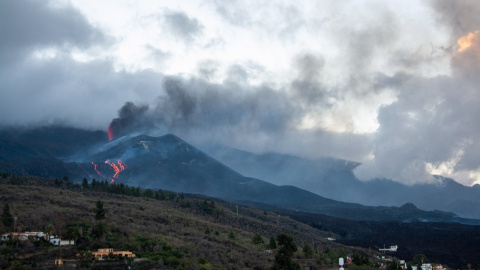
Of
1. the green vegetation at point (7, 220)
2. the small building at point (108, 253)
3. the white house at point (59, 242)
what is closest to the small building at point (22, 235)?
the white house at point (59, 242)

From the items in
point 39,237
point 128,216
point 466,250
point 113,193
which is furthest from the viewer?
point 466,250

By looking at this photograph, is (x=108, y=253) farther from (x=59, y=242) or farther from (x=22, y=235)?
(x=22, y=235)

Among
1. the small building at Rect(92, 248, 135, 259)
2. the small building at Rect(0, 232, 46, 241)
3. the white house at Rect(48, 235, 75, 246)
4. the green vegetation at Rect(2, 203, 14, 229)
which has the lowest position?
the small building at Rect(92, 248, 135, 259)

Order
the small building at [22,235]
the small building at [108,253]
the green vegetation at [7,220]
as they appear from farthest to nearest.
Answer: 1. the green vegetation at [7,220]
2. the small building at [22,235]
3. the small building at [108,253]

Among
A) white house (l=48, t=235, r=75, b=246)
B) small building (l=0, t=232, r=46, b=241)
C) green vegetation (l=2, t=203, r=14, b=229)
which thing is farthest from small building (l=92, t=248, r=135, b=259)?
green vegetation (l=2, t=203, r=14, b=229)

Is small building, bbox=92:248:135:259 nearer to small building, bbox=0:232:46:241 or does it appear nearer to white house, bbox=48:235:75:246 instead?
white house, bbox=48:235:75:246

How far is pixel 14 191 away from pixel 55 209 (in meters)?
25.1

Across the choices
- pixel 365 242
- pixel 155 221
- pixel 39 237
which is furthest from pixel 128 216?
pixel 365 242

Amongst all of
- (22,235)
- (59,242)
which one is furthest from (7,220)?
(59,242)

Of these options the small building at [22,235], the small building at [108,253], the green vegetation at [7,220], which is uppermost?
the green vegetation at [7,220]

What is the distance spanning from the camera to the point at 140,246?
8119 cm

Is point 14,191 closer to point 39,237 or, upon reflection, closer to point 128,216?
point 128,216

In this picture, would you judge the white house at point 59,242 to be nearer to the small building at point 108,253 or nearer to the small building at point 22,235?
the small building at point 22,235

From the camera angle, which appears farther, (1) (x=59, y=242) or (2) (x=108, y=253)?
(1) (x=59, y=242)
